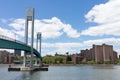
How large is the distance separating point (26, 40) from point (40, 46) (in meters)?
73.1

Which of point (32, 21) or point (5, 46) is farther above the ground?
point (32, 21)

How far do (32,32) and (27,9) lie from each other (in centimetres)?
1347

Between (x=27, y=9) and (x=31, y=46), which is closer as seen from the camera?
(x=31, y=46)

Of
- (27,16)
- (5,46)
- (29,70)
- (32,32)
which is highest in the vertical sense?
(27,16)

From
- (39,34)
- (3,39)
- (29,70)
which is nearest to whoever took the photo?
(3,39)

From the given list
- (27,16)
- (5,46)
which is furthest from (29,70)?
(5,46)

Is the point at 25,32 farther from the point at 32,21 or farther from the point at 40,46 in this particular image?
the point at 40,46

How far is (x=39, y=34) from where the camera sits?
16875cm

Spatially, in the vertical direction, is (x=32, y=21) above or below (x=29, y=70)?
above

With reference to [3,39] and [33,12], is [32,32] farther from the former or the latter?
[3,39]

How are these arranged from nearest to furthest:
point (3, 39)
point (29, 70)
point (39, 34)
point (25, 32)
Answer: point (3, 39) → point (29, 70) → point (25, 32) → point (39, 34)

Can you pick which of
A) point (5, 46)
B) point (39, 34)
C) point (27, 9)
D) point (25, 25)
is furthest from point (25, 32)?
point (39, 34)

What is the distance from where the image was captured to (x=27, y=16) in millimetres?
104688

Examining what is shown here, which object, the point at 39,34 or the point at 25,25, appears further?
the point at 39,34
